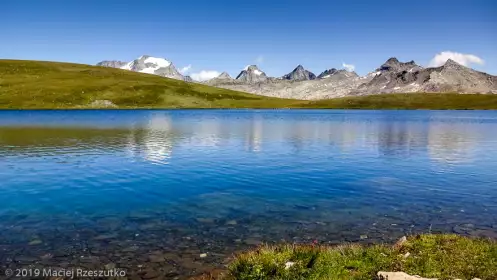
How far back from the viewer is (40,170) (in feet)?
139

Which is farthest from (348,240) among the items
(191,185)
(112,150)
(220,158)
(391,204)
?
(112,150)

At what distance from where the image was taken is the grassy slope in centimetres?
1454

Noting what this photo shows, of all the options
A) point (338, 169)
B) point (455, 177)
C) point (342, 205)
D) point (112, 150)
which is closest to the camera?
point (342, 205)

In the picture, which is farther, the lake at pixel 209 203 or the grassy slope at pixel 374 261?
the lake at pixel 209 203

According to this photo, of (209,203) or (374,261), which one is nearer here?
(374,261)

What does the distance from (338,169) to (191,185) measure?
17.4m

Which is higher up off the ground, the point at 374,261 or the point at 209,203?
the point at 374,261

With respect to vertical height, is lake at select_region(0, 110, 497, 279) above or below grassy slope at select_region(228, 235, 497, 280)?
below

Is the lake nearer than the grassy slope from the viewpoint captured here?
No

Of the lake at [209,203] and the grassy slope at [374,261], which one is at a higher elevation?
the grassy slope at [374,261]

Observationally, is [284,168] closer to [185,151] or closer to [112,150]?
[185,151]

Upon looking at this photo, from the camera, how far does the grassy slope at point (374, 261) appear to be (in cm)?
1454

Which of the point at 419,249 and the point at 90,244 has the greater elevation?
the point at 419,249

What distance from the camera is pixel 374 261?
15797mm
